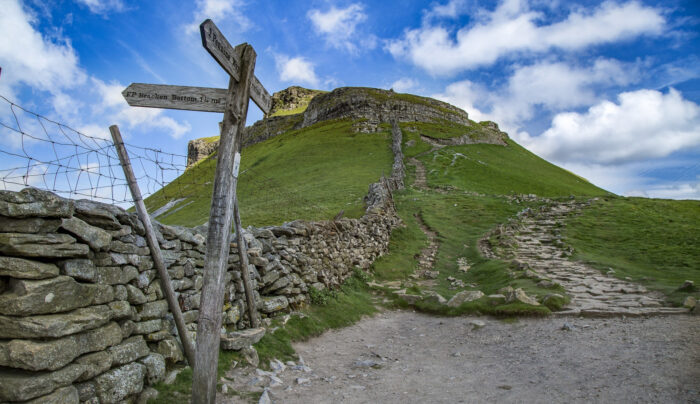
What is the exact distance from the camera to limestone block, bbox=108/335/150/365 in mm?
5146

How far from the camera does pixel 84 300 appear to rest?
4.92m

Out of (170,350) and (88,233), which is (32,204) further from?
(170,350)

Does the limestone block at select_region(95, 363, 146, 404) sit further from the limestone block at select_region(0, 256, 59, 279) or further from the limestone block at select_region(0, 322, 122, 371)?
the limestone block at select_region(0, 256, 59, 279)

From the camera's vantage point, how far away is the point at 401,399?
20.1 ft

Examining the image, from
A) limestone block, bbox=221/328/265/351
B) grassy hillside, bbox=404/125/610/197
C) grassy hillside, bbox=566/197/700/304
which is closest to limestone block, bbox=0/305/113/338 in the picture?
limestone block, bbox=221/328/265/351

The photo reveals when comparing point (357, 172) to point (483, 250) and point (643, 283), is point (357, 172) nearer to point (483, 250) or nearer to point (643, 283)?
point (483, 250)

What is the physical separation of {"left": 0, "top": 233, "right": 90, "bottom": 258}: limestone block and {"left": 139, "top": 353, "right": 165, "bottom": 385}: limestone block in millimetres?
1953

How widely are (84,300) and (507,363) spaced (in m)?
7.63

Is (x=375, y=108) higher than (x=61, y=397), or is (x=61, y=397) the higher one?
(x=375, y=108)

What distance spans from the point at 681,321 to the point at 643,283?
3752mm

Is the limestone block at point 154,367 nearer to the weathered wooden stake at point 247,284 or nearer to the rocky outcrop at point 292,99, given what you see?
the weathered wooden stake at point 247,284

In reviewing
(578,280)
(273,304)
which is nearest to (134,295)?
(273,304)

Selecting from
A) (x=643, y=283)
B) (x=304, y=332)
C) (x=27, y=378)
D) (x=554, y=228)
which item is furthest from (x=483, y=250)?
(x=27, y=378)

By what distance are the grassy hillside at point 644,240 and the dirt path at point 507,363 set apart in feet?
10.8
